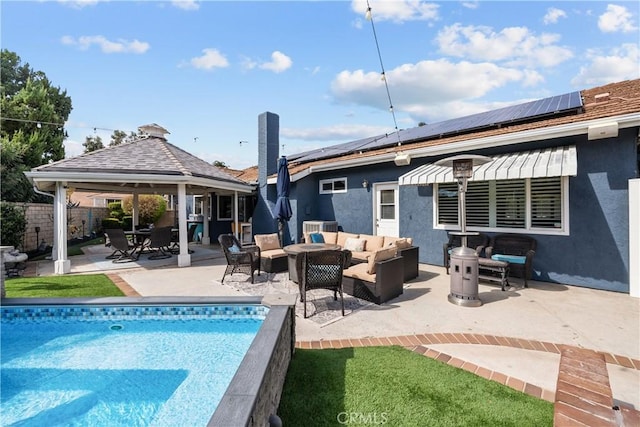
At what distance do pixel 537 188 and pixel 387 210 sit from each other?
6.86 meters

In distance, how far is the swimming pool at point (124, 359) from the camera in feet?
16.7

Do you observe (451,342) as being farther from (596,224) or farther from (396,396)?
(596,224)

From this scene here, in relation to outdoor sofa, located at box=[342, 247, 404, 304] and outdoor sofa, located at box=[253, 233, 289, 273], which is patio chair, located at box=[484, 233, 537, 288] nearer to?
outdoor sofa, located at box=[342, 247, 404, 304]

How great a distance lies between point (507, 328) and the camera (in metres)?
7.06

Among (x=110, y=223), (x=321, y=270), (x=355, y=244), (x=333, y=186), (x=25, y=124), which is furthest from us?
(x=110, y=223)

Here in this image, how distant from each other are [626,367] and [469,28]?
12247 mm

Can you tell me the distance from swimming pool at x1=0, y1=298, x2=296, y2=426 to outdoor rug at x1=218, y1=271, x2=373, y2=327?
168 cm

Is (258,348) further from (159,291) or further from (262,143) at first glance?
(262,143)

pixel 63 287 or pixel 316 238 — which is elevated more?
pixel 316 238

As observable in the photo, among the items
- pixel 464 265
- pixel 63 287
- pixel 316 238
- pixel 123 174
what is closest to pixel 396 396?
pixel 464 265

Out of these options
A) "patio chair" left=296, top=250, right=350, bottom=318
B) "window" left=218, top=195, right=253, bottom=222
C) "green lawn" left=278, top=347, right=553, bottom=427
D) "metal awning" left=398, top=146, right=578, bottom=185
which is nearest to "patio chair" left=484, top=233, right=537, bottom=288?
"metal awning" left=398, top=146, right=578, bottom=185

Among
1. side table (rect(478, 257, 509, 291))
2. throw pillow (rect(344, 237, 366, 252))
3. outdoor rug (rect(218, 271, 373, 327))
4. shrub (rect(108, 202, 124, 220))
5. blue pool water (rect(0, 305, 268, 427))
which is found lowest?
blue pool water (rect(0, 305, 268, 427))

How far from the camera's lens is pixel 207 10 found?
12.2m

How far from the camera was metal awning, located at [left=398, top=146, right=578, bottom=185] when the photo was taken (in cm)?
948
